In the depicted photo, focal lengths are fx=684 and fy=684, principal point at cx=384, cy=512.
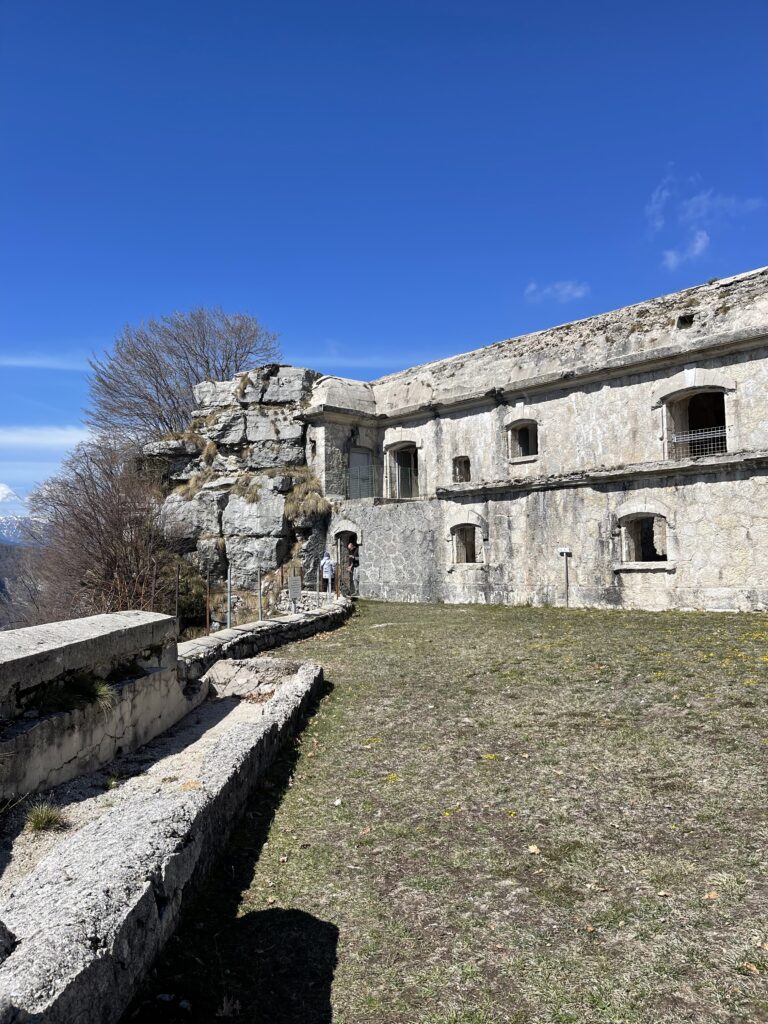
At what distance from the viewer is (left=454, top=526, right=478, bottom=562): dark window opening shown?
18.7 meters

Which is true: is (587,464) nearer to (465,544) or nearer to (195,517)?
(465,544)

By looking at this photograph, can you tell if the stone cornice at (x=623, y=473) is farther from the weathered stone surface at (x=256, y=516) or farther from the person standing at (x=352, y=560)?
the weathered stone surface at (x=256, y=516)

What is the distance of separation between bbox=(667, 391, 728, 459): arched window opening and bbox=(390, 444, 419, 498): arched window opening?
9.39m

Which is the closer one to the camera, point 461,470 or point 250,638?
point 250,638

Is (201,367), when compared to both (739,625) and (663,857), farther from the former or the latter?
(663,857)

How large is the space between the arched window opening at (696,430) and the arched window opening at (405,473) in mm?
9392

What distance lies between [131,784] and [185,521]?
64.3 feet

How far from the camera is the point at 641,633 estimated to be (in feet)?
36.8

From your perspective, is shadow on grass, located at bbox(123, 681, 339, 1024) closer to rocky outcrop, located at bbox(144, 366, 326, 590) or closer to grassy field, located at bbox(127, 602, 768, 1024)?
grassy field, located at bbox(127, 602, 768, 1024)

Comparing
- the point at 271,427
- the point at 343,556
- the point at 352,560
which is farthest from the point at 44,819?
the point at 271,427

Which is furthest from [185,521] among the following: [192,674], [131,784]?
[131,784]

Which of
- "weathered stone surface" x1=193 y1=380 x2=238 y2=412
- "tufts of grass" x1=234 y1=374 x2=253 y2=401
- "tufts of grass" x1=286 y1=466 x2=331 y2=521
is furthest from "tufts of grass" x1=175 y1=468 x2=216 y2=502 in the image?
"tufts of grass" x1=286 y1=466 x2=331 y2=521

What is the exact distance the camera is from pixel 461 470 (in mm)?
21938

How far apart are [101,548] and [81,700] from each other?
16.2 m
